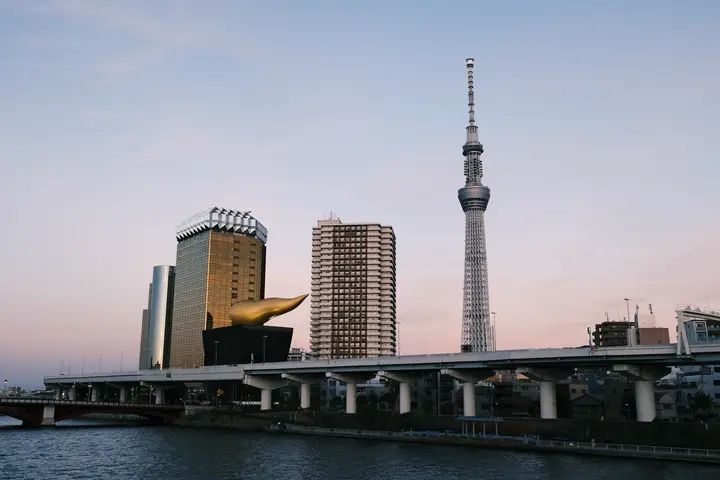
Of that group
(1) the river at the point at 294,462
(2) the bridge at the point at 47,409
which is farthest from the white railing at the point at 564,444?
(2) the bridge at the point at 47,409

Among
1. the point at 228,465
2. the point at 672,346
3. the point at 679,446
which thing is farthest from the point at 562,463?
the point at 228,465

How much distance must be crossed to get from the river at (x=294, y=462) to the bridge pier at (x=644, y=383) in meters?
14.7

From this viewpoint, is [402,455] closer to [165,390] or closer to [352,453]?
[352,453]

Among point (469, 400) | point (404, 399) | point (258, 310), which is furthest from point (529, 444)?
point (258, 310)

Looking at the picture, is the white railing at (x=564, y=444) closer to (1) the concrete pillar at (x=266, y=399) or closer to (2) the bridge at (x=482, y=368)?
(2) the bridge at (x=482, y=368)

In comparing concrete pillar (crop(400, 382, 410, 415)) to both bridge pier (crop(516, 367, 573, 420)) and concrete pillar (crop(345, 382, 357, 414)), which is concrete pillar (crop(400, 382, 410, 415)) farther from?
bridge pier (crop(516, 367, 573, 420))

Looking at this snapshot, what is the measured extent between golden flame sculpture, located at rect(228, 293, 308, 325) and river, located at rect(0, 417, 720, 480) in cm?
5650

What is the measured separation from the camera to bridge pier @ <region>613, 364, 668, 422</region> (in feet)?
251

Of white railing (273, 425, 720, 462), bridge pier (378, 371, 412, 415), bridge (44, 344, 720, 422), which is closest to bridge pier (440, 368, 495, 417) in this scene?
bridge (44, 344, 720, 422)

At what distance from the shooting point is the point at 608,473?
55.5 m

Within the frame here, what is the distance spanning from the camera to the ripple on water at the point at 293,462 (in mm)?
56344

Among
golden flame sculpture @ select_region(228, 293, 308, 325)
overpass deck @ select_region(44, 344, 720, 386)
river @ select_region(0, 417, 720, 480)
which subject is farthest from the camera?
golden flame sculpture @ select_region(228, 293, 308, 325)

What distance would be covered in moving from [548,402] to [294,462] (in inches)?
1449

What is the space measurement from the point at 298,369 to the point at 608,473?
65.6 metres
